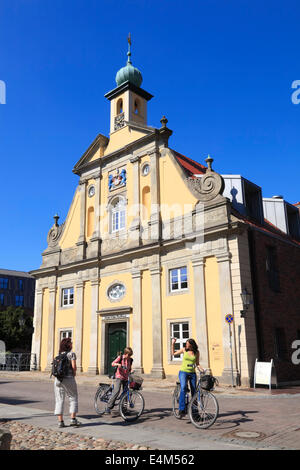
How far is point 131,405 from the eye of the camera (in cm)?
874

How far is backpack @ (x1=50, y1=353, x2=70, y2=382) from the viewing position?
7.84m

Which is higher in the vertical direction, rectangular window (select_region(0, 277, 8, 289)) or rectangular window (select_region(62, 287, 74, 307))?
rectangular window (select_region(0, 277, 8, 289))

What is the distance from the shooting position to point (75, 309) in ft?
79.2

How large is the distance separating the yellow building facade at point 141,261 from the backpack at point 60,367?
384 inches

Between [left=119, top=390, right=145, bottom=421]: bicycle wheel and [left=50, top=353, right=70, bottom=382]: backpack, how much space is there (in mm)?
1570

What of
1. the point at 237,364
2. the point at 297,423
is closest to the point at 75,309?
Result: the point at 237,364

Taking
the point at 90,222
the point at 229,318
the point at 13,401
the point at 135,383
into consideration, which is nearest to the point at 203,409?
the point at 135,383

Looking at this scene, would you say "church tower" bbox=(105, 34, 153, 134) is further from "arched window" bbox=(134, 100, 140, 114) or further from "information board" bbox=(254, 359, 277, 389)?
"information board" bbox=(254, 359, 277, 389)

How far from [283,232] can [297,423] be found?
17454mm

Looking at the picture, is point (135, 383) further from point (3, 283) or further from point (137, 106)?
point (3, 283)

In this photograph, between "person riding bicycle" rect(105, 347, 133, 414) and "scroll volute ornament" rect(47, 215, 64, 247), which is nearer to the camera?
"person riding bicycle" rect(105, 347, 133, 414)

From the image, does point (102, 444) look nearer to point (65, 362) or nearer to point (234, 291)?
point (65, 362)

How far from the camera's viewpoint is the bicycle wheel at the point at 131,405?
8488 millimetres

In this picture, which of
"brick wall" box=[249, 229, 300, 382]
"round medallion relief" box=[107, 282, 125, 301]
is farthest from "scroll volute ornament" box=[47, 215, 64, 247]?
"brick wall" box=[249, 229, 300, 382]
